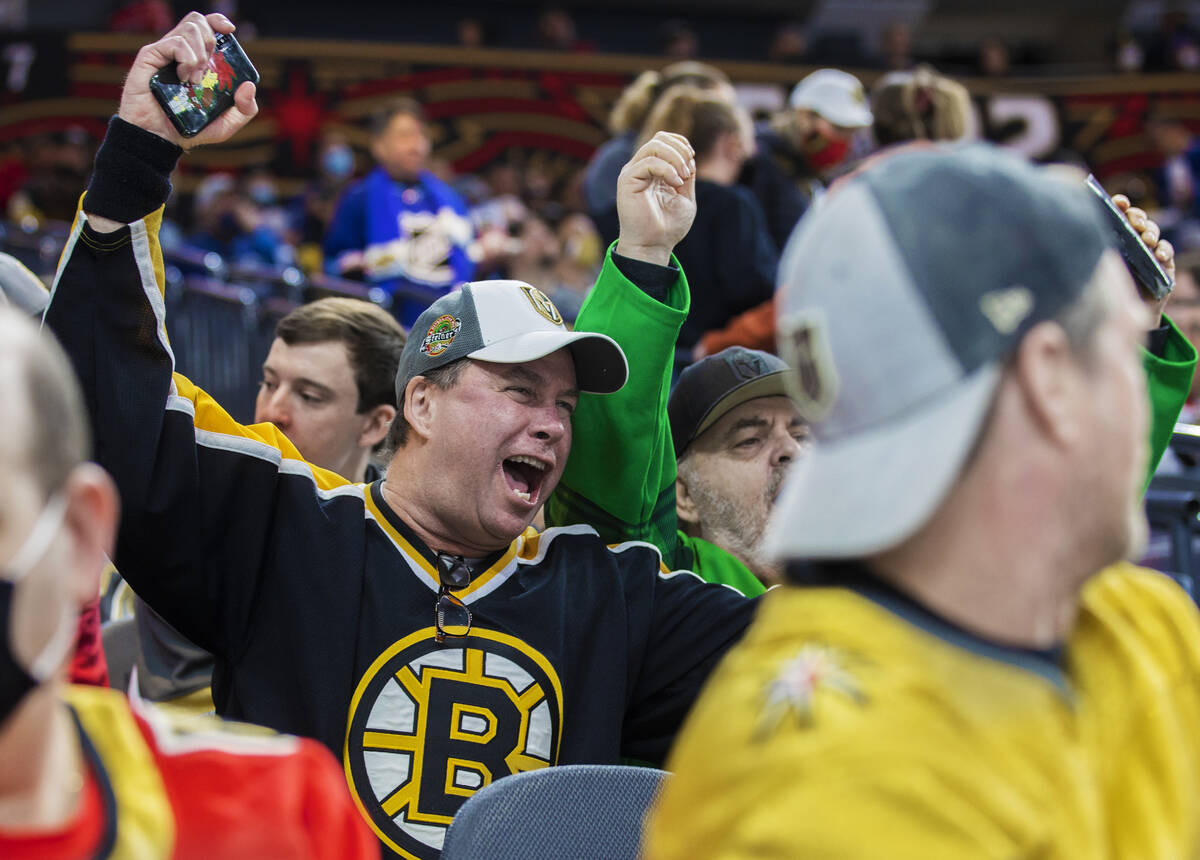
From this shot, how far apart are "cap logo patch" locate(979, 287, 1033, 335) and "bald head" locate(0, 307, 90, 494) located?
2.35ft

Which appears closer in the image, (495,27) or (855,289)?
(855,289)

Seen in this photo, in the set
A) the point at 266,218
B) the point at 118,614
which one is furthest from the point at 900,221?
the point at 266,218

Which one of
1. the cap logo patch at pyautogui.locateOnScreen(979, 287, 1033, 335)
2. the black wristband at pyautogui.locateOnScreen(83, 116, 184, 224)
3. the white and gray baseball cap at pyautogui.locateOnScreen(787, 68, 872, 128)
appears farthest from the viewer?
the white and gray baseball cap at pyautogui.locateOnScreen(787, 68, 872, 128)

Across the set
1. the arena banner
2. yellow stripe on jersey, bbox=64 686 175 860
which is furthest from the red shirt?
the arena banner

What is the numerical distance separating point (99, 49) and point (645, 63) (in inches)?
194

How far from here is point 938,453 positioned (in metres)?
1.02

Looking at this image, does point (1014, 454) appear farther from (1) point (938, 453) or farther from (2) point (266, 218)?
(2) point (266, 218)

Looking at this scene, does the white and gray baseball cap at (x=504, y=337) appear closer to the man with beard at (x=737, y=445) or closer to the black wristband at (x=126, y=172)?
the man with beard at (x=737, y=445)

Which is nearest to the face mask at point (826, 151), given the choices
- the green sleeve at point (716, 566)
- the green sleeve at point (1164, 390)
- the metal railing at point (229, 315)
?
the metal railing at point (229, 315)

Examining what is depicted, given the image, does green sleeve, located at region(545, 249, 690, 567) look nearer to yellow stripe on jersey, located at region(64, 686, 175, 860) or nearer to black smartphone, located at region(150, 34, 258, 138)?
black smartphone, located at region(150, 34, 258, 138)

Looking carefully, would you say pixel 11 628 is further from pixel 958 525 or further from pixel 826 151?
pixel 826 151

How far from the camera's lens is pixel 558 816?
1723 millimetres

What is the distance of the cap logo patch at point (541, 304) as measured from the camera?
2.32 meters

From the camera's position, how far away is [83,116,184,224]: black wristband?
1889 millimetres
